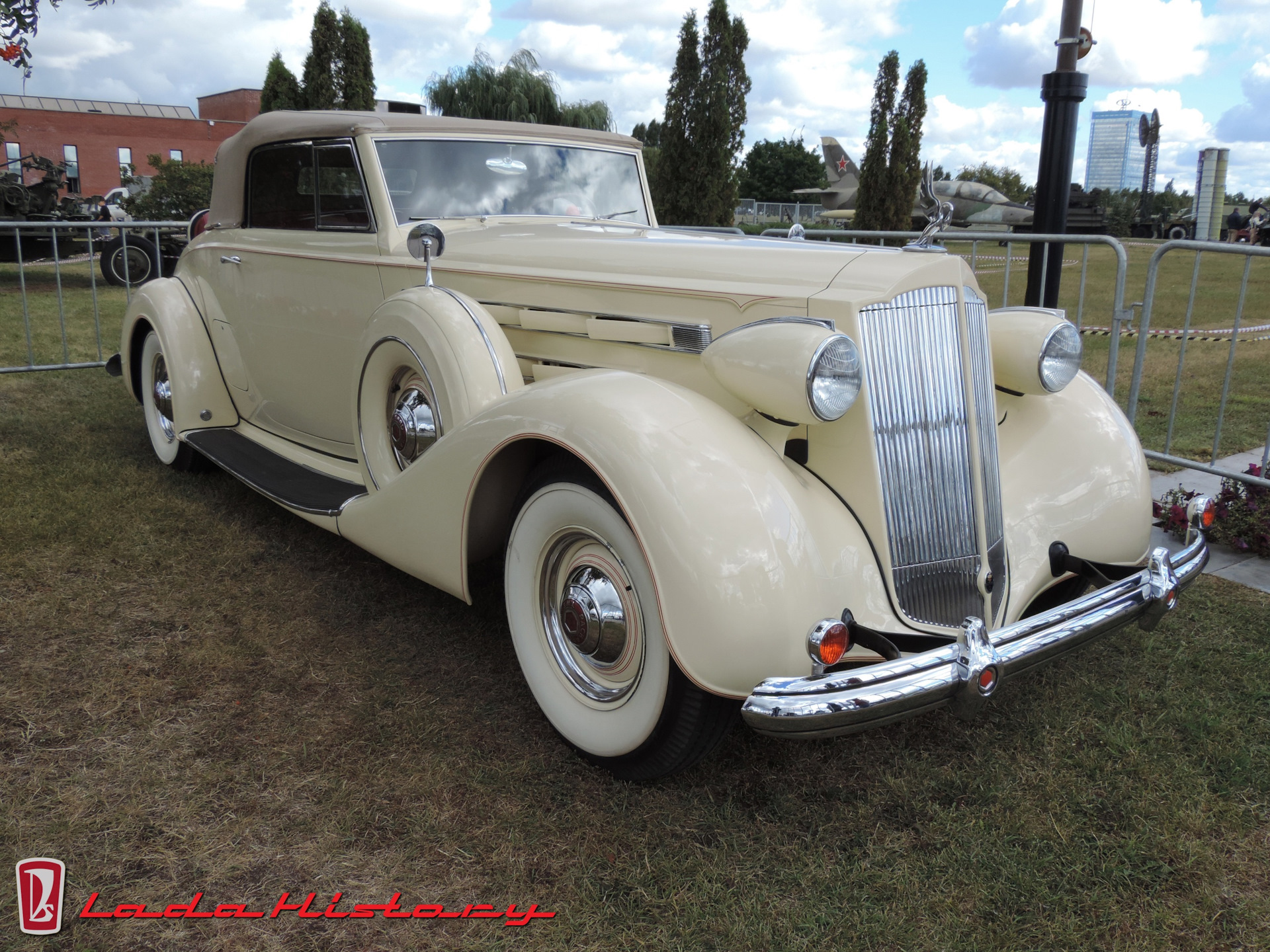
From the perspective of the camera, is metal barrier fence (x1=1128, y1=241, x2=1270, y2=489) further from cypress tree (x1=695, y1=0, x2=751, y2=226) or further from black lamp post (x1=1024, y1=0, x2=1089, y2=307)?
cypress tree (x1=695, y1=0, x2=751, y2=226)

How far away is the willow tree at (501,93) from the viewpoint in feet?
83.6

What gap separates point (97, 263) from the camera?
17234mm

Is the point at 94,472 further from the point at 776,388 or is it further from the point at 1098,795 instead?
the point at 1098,795

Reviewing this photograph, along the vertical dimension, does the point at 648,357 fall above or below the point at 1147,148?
below

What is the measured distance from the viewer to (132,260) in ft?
43.6

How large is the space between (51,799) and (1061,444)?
9.47 feet

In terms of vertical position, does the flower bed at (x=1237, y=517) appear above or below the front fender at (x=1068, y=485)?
below

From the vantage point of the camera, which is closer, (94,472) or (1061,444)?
→ (1061,444)

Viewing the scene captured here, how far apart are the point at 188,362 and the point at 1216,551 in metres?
4.75

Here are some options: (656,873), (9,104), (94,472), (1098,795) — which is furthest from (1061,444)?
(9,104)

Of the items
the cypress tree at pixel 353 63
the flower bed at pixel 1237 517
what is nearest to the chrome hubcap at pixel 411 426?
the flower bed at pixel 1237 517

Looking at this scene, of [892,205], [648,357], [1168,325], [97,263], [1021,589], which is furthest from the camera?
[892,205]

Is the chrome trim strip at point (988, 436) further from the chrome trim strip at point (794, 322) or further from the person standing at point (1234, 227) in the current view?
the person standing at point (1234, 227)

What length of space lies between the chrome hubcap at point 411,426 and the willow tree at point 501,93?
23.8 metres
